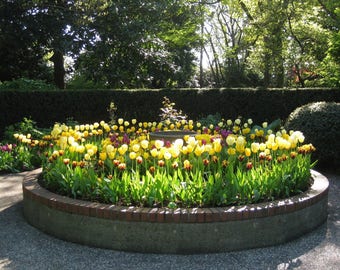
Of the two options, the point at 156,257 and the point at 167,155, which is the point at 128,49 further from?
the point at 156,257

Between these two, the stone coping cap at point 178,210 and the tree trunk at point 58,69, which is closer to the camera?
the stone coping cap at point 178,210

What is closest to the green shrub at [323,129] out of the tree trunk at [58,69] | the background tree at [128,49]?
the background tree at [128,49]

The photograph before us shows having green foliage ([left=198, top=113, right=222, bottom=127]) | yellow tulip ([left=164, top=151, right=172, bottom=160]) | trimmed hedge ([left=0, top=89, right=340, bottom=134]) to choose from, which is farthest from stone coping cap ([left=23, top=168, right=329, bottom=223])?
trimmed hedge ([left=0, top=89, right=340, bottom=134])

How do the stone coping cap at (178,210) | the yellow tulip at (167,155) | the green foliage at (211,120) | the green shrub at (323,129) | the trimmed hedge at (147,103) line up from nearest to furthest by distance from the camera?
the stone coping cap at (178,210)
the yellow tulip at (167,155)
the green shrub at (323,129)
the green foliage at (211,120)
the trimmed hedge at (147,103)

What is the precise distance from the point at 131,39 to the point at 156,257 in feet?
36.9

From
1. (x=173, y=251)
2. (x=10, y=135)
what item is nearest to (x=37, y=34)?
(x=10, y=135)

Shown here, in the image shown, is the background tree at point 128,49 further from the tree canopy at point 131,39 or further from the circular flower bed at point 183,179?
the circular flower bed at point 183,179

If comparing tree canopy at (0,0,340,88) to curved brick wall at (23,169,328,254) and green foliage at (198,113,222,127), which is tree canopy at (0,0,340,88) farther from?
curved brick wall at (23,169,328,254)

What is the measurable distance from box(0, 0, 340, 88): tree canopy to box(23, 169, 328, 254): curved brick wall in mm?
7804

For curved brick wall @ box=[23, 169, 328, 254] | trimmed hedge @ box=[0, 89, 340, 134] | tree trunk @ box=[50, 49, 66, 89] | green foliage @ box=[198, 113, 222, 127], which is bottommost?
curved brick wall @ box=[23, 169, 328, 254]

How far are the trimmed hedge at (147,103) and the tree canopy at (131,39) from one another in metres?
1.63

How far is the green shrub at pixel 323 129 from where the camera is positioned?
6996 millimetres

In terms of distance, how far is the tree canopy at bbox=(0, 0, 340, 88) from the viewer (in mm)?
13633

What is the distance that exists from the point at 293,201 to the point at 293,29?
13365 millimetres
